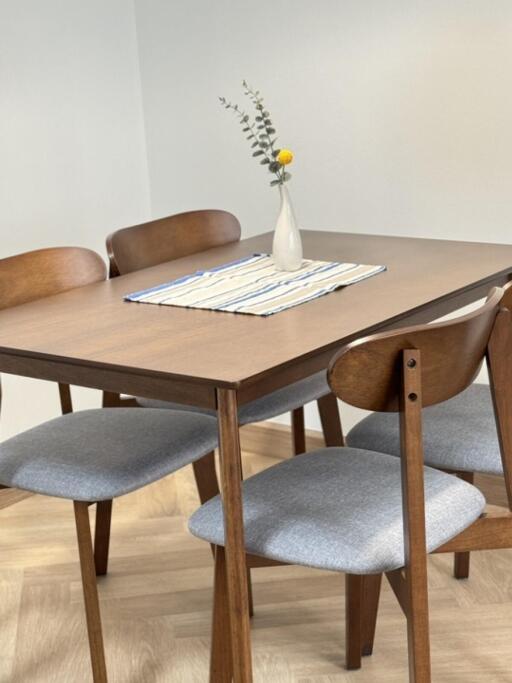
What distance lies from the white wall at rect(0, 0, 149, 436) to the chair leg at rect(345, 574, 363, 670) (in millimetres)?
1453

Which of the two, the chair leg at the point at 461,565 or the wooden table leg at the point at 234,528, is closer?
the wooden table leg at the point at 234,528

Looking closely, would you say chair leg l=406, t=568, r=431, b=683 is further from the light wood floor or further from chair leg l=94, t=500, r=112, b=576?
chair leg l=94, t=500, r=112, b=576

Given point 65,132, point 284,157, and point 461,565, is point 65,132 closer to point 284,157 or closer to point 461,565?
point 284,157

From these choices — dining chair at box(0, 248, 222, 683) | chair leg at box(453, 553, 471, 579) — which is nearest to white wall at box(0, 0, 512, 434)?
dining chair at box(0, 248, 222, 683)

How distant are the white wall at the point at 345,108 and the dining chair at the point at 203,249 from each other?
1.47 ft

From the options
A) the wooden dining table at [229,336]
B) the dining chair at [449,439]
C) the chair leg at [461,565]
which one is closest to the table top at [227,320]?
the wooden dining table at [229,336]

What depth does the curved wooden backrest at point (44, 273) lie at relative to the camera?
258 centimetres

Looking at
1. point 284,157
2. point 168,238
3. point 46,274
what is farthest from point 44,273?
point 284,157

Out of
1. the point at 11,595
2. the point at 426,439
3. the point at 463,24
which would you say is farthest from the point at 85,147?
the point at 426,439

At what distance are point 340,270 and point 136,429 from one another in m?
0.56

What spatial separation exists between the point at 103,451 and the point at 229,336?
0.46m

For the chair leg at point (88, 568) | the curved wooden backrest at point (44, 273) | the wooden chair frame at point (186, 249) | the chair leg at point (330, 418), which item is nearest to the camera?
the chair leg at point (88, 568)

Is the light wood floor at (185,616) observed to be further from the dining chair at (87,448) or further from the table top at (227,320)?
the table top at (227,320)

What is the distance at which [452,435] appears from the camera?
228 cm
